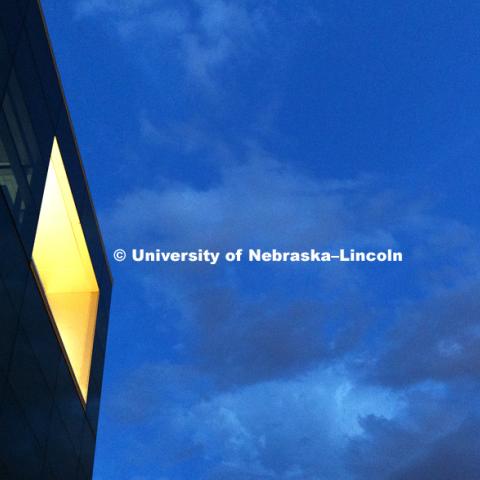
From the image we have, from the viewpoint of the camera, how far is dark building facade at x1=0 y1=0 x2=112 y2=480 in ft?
61.8

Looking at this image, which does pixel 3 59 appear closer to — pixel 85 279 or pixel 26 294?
pixel 26 294

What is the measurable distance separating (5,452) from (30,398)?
227 centimetres

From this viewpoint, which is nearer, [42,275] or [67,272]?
[42,275]

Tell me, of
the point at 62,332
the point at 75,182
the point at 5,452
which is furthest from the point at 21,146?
the point at 62,332

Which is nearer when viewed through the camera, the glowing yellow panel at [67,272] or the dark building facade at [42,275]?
the dark building facade at [42,275]

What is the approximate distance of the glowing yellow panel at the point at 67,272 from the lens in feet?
84.2

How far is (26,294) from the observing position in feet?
67.1

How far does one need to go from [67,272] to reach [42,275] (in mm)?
1040

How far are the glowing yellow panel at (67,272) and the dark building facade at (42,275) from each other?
0.15 ft

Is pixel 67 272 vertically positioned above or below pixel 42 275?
above

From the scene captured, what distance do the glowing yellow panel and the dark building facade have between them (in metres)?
0.05

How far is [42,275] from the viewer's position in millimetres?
28156

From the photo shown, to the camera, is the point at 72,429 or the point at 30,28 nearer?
the point at 30,28

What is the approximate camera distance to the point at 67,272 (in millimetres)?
28672
